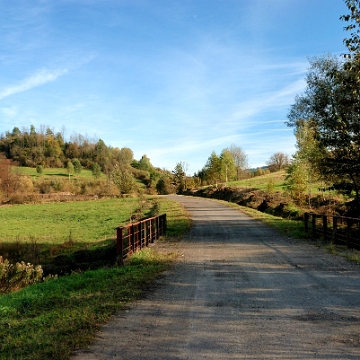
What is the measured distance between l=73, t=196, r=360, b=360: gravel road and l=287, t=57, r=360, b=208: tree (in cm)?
828

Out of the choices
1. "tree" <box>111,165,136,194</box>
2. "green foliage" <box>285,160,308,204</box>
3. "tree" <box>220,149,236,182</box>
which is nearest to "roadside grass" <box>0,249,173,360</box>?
"green foliage" <box>285,160,308,204</box>

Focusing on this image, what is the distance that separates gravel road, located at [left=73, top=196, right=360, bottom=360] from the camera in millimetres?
4328

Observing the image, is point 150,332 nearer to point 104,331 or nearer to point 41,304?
point 104,331

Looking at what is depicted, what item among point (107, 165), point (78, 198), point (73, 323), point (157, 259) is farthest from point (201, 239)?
point (107, 165)

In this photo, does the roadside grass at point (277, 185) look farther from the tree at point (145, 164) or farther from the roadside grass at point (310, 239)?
the tree at point (145, 164)

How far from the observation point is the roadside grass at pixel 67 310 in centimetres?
447

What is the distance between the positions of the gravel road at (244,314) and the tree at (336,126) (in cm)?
828

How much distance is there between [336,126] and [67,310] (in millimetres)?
15592

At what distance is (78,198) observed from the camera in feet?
200

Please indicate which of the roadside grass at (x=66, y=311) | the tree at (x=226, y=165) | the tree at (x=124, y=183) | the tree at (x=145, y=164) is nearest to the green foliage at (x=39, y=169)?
the tree at (x=124, y=183)

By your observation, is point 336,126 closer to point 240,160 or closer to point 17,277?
point 17,277

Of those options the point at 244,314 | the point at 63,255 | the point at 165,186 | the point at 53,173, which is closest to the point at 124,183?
the point at 165,186

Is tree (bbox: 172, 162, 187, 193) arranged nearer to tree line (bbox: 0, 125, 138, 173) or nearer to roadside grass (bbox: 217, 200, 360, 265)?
tree line (bbox: 0, 125, 138, 173)

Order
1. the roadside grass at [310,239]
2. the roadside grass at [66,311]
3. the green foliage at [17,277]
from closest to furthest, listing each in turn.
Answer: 1. the roadside grass at [66,311]
2. the roadside grass at [310,239]
3. the green foliage at [17,277]
